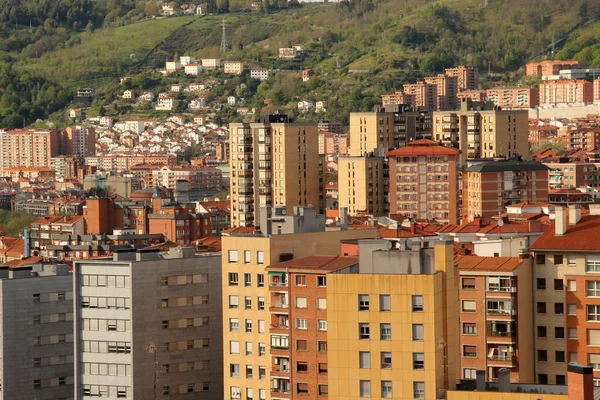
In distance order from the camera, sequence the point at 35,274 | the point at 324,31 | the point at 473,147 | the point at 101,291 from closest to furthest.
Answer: the point at 101,291 → the point at 35,274 → the point at 473,147 → the point at 324,31

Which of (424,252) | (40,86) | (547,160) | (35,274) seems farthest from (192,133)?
(424,252)

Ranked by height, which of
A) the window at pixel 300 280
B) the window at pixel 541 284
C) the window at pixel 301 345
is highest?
the window at pixel 300 280

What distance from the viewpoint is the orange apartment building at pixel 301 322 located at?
25469 millimetres

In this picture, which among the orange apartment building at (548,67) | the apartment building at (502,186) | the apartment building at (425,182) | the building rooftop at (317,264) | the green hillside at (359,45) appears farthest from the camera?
the green hillside at (359,45)

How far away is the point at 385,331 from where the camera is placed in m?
22.4

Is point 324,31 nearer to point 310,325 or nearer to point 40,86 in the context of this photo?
point 40,86

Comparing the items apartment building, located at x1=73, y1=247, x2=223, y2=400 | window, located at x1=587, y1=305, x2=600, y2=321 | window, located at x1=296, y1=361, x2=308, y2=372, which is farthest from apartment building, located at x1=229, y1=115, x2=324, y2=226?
window, located at x1=296, y1=361, x2=308, y2=372

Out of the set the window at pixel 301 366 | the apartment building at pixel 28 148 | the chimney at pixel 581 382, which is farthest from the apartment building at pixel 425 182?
the apartment building at pixel 28 148

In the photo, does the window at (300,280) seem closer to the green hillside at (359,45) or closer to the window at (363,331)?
the window at (363,331)

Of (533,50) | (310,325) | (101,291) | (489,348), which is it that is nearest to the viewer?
(310,325)

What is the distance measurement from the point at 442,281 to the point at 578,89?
420 ft

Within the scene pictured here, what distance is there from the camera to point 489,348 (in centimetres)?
2775

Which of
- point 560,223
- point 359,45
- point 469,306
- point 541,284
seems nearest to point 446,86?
point 359,45

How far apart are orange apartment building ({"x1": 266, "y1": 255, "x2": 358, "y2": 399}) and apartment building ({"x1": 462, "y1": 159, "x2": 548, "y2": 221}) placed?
39.9 m
